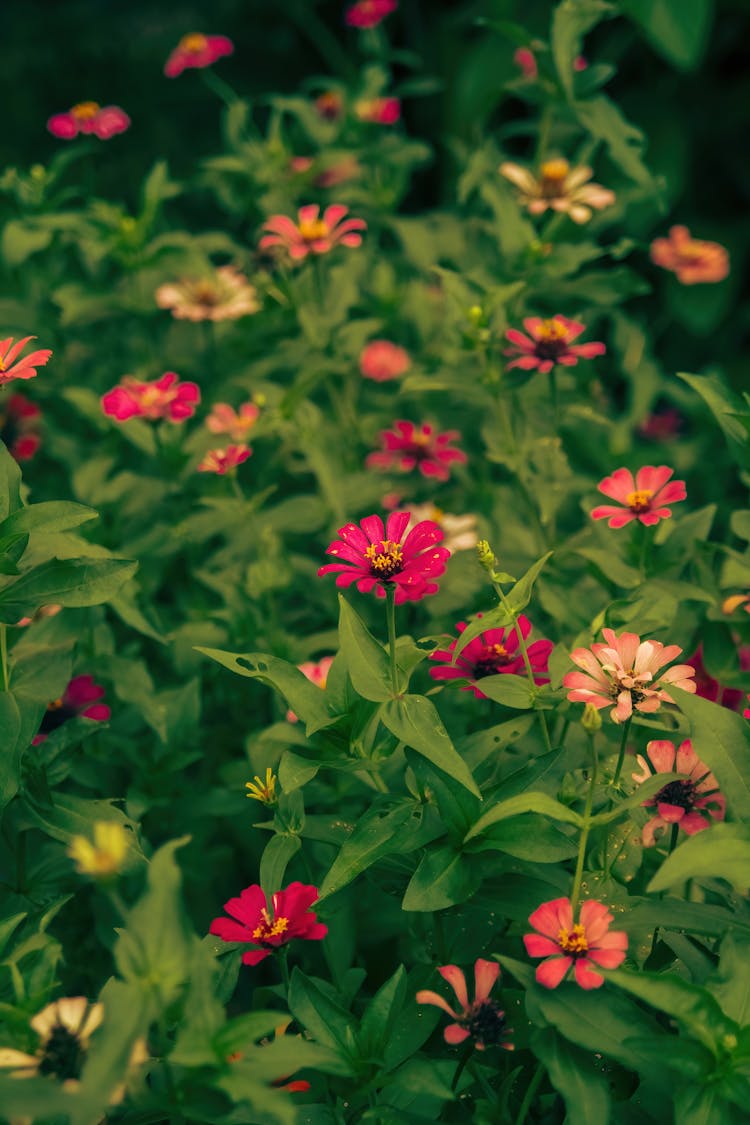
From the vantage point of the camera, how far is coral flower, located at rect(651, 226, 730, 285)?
2148 millimetres

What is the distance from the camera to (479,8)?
2975 mm

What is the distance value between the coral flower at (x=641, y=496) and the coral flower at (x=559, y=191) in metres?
0.60

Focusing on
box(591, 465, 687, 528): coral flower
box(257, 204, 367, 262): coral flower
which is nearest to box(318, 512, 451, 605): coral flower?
box(591, 465, 687, 528): coral flower

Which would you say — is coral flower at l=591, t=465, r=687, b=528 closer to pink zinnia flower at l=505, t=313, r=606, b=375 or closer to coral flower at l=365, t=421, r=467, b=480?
pink zinnia flower at l=505, t=313, r=606, b=375

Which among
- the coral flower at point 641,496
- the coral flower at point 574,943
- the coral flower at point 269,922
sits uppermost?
the coral flower at point 641,496

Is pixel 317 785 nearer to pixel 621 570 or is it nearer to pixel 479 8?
pixel 621 570

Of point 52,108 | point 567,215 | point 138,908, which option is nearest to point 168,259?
point 567,215

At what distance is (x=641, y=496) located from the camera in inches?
49.3

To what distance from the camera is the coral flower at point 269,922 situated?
1010 mm

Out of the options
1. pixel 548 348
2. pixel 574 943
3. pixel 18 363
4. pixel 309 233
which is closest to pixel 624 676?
pixel 574 943

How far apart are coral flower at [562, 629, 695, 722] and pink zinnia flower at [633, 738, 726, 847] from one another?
0.23ft

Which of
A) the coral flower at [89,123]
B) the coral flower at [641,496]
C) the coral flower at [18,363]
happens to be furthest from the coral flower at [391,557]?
the coral flower at [89,123]

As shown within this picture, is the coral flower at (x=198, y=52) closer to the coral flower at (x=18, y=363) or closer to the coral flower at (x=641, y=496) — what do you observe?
the coral flower at (x=18, y=363)

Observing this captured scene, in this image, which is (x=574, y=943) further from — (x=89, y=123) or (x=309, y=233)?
(x=89, y=123)
